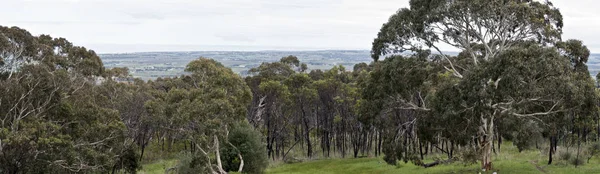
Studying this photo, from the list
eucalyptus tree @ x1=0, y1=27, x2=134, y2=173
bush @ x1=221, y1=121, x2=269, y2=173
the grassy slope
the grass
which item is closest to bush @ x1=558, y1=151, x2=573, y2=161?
the grassy slope

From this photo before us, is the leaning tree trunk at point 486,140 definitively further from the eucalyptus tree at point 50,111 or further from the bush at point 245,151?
the eucalyptus tree at point 50,111

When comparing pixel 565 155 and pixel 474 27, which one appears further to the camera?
pixel 565 155

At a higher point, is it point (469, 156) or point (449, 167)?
point (469, 156)

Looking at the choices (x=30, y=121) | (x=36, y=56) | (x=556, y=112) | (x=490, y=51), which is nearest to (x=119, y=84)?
(x=36, y=56)

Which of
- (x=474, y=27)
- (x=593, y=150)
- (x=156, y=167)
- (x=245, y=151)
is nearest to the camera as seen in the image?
(x=474, y=27)

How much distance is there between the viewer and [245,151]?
98.5ft

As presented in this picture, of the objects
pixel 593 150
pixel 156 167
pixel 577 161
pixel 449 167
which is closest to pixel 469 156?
pixel 449 167

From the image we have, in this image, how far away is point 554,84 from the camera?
17.8 metres

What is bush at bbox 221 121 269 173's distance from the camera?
2986cm

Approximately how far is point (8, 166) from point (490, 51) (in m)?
22.2

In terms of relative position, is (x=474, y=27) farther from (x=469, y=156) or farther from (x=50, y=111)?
(x=50, y=111)

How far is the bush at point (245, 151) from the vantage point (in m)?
29.9

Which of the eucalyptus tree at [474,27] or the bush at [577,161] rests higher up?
the eucalyptus tree at [474,27]

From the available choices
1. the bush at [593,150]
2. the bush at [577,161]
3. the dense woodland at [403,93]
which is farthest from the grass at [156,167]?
the bush at [593,150]
